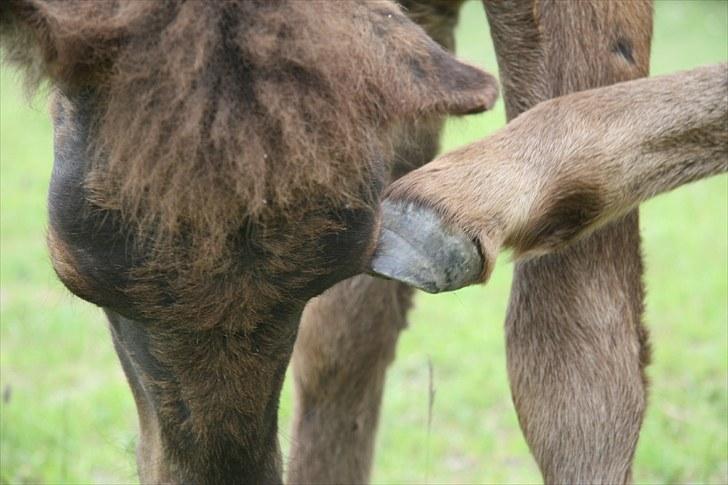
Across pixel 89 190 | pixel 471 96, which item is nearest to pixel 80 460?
pixel 89 190

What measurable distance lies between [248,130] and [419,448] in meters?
4.43

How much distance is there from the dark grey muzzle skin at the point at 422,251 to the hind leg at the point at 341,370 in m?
2.18

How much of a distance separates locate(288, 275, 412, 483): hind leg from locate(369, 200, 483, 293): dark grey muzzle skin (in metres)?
2.18

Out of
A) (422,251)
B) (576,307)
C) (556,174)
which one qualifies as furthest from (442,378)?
(422,251)

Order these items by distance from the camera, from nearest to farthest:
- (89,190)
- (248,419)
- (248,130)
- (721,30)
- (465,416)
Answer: (248,130)
(89,190)
(248,419)
(465,416)
(721,30)

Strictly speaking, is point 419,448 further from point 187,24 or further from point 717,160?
point 187,24

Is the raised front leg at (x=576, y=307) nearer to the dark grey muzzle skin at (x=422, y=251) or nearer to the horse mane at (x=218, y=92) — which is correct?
the dark grey muzzle skin at (x=422, y=251)

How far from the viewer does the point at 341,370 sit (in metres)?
5.13

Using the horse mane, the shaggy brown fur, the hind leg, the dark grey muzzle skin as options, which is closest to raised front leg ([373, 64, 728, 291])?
the dark grey muzzle skin

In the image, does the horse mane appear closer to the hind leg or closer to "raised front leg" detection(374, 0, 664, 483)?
"raised front leg" detection(374, 0, 664, 483)

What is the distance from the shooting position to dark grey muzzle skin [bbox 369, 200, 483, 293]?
9.10ft

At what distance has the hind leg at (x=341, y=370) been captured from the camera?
510 centimetres

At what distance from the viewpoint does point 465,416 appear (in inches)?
281

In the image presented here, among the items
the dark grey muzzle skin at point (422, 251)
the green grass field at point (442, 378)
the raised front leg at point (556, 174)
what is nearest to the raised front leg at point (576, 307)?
the raised front leg at point (556, 174)
